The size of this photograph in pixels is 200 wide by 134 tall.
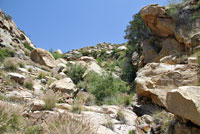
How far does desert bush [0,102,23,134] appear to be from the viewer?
3.09 m

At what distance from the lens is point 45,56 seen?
18.0 m

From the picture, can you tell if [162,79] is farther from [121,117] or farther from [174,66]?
[121,117]

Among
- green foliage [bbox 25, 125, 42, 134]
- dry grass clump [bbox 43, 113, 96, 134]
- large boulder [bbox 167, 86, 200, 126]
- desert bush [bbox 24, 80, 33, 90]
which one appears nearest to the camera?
dry grass clump [bbox 43, 113, 96, 134]

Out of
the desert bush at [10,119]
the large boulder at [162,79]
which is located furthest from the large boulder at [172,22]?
the desert bush at [10,119]

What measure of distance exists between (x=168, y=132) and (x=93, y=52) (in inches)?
1186

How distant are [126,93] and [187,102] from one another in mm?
6524

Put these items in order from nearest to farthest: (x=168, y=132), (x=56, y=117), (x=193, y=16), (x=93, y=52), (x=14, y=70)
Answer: (x=56, y=117)
(x=168, y=132)
(x=14, y=70)
(x=193, y=16)
(x=93, y=52)

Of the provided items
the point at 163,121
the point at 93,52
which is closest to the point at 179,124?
the point at 163,121

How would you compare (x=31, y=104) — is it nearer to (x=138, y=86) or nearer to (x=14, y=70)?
Result: (x=138, y=86)

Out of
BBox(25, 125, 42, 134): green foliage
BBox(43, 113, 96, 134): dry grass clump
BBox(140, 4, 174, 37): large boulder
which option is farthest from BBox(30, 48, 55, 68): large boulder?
BBox(43, 113, 96, 134): dry grass clump

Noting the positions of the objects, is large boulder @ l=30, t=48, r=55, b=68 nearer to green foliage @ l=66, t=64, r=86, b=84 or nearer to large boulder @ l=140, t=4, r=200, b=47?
green foliage @ l=66, t=64, r=86, b=84

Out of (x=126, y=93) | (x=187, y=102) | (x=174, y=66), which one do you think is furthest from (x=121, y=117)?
(x=126, y=93)

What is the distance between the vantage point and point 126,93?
31.1 ft

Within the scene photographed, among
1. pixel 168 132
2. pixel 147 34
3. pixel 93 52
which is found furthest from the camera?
pixel 93 52
